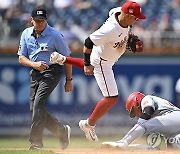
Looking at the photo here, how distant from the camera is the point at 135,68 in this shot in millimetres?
15719

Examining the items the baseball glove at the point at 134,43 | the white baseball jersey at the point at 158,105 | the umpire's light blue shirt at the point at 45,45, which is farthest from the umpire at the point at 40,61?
the white baseball jersey at the point at 158,105

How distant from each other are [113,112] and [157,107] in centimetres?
539

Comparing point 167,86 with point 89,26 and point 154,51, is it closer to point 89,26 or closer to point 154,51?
point 154,51

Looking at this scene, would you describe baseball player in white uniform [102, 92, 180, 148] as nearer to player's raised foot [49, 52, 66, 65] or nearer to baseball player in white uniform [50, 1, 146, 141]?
baseball player in white uniform [50, 1, 146, 141]

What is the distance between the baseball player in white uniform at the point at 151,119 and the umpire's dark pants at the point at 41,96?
3.39 feet

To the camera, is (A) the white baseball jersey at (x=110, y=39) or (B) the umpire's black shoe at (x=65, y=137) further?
(B) the umpire's black shoe at (x=65, y=137)

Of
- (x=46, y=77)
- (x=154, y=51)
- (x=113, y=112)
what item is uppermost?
(x=46, y=77)

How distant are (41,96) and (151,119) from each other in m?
1.71

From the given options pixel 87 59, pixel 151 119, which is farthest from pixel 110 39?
pixel 151 119

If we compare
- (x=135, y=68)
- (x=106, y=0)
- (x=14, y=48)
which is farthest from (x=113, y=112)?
(x=106, y=0)

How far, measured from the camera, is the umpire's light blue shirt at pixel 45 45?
10.4 m

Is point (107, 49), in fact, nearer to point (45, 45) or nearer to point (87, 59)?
point (87, 59)

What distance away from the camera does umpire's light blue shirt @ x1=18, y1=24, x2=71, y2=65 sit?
10.4 metres

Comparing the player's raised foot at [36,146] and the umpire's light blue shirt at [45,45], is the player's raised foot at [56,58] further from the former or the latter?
the player's raised foot at [36,146]
